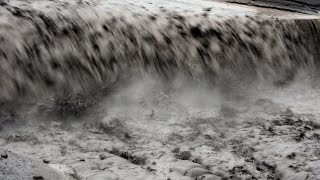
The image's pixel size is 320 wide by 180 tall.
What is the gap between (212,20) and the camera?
19.5 ft

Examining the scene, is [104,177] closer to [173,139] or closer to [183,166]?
[183,166]

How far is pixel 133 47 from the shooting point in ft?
16.1

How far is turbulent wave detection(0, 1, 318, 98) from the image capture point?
4.16 meters

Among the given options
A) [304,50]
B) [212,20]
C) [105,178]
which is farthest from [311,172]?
[304,50]

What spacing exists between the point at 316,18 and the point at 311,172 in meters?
4.30

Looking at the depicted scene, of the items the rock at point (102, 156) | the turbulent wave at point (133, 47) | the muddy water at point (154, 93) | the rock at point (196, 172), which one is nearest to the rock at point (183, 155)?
the muddy water at point (154, 93)

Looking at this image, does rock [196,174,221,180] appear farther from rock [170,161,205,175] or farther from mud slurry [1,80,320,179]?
rock [170,161,205,175]

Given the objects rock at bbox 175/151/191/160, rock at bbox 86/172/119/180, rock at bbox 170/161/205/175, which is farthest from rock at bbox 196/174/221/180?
rock at bbox 86/172/119/180

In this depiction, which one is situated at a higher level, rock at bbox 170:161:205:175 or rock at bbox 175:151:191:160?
rock at bbox 170:161:205:175

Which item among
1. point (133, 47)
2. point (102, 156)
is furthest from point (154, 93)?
point (102, 156)

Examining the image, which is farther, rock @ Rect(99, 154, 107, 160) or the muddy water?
the muddy water

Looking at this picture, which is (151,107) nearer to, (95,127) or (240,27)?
(95,127)

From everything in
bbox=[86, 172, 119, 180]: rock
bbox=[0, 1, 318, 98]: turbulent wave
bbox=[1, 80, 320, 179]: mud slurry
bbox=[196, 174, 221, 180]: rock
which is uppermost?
bbox=[0, 1, 318, 98]: turbulent wave

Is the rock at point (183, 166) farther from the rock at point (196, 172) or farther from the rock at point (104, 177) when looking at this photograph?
the rock at point (104, 177)
